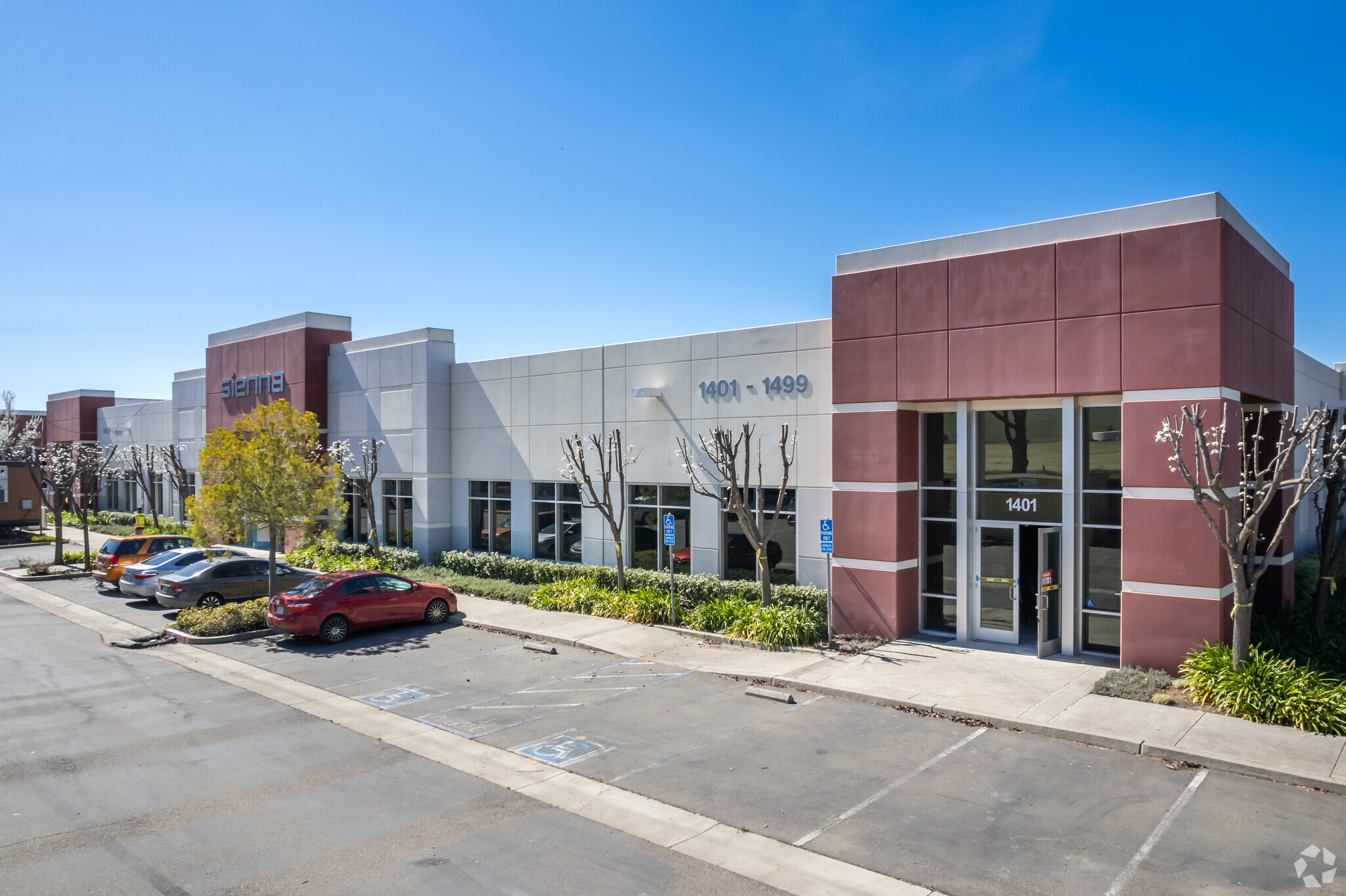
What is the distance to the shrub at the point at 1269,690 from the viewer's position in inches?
436

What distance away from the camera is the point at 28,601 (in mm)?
24172

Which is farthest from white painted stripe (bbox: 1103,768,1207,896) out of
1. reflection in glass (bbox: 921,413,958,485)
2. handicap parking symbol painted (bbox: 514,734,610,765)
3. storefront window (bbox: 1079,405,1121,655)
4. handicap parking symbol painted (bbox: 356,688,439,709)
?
handicap parking symbol painted (bbox: 356,688,439,709)

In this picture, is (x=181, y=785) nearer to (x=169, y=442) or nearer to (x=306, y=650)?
(x=306, y=650)

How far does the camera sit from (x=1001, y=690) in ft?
42.9

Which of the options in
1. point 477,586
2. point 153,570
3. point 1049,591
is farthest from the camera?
point 477,586

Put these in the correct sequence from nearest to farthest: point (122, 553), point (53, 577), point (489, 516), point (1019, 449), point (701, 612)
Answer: point (1019, 449) → point (701, 612) → point (122, 553) → point (489, 516) → point (53, 577)

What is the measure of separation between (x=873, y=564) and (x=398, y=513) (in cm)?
1743

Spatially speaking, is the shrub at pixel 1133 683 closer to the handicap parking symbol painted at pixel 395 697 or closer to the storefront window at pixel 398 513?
the handicap parking symbol painted at pixel 395 697

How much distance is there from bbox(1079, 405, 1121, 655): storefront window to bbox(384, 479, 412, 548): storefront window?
2059 cm

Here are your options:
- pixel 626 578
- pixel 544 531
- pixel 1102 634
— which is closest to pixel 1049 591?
pixel 1102 634

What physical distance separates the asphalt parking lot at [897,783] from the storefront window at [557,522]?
867 centimetres

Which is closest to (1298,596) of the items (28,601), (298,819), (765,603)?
(765,603)

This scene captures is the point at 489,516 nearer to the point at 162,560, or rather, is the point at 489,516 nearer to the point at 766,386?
the point at 162,560

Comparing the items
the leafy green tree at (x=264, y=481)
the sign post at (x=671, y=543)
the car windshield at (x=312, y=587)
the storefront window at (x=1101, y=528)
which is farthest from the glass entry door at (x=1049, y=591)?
the leafy green tree at (x=264, y=481)
